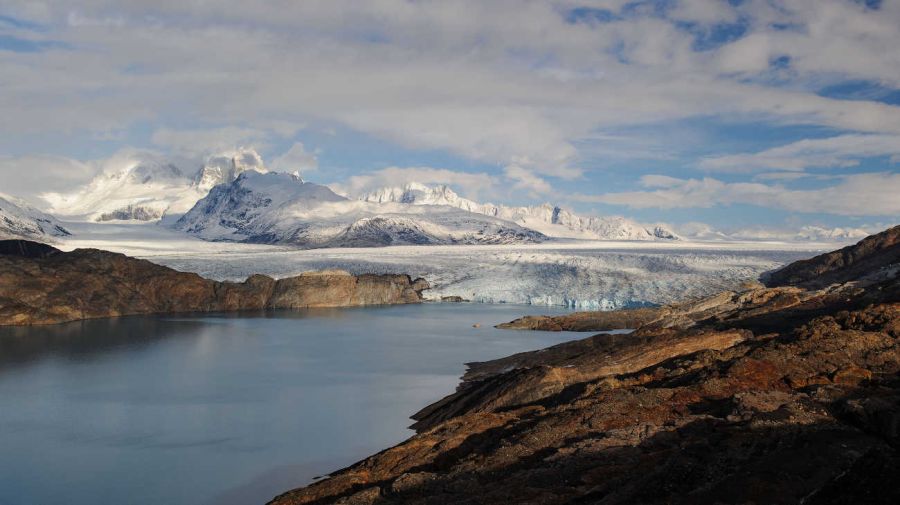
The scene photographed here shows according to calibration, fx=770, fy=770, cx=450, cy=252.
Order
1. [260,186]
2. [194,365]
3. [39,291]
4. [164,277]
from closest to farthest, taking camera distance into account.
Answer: [194,365] → [39,291] → [164,277] → [260,186]

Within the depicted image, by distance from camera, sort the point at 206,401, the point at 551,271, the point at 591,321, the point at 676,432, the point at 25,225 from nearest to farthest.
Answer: the point at 676,432
the point at 206,401
the point at 591,321
the point at 551,271
the point at 25,225

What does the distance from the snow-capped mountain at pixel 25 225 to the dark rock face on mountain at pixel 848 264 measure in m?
69.4

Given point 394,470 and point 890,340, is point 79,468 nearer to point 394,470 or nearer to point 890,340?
point 394,470

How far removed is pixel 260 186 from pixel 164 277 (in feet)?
360

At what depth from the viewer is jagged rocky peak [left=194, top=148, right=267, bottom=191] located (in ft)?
618

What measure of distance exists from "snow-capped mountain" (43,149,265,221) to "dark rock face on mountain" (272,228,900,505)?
167146 mm

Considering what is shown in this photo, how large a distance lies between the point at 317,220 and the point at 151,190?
80.7 metres

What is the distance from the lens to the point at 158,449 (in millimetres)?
15672

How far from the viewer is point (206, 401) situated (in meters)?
20.6

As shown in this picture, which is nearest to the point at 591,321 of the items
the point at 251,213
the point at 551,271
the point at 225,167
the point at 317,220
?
the point at 551,271

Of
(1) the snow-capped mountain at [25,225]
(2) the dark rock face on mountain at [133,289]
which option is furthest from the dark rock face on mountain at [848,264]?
(1) the snow-capped mountain at [25,225]

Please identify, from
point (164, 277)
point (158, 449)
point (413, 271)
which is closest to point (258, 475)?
point (158, 449)

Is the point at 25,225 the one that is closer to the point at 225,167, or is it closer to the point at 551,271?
the point at 551,271

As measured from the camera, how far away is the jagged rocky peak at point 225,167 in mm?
188375
